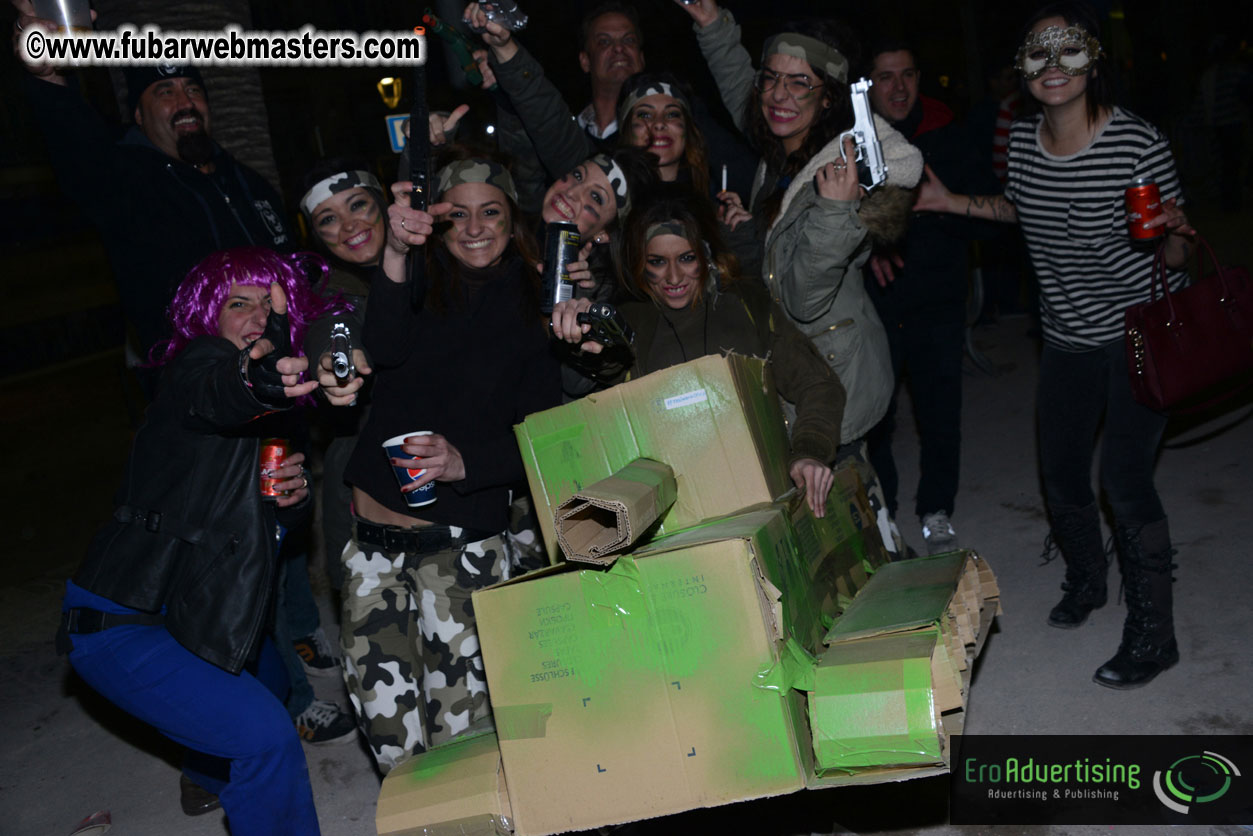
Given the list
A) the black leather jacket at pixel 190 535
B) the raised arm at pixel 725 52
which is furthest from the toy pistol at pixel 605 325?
the raised arm at pixel 725 52

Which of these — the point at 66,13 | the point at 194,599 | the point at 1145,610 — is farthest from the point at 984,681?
the point at 66,13

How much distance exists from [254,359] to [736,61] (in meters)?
2.45

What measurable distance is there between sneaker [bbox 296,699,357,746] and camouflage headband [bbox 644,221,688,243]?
240cm

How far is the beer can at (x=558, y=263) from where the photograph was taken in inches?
121

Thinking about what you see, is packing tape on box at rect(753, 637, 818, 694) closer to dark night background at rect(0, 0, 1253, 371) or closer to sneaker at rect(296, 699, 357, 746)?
sneaker at rect(296, 699, 357, 746)

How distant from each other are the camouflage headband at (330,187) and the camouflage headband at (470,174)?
1.22 ft

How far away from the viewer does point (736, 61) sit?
4.20 metres

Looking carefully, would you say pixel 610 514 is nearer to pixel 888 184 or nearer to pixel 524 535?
pixel 524 535

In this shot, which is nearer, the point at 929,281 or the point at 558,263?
the point at 558,263

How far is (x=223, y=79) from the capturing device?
20.0 ft

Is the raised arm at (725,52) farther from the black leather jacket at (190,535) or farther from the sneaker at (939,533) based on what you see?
the black leather jacket at (190,535)

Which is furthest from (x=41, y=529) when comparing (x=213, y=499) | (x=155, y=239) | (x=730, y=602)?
(x=730, y=602)

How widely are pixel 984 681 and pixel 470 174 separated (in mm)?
2652

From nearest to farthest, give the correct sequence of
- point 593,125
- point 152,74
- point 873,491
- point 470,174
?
1. point 470,174
2. point 873,491
3. point 152,74
4. point 593,125
